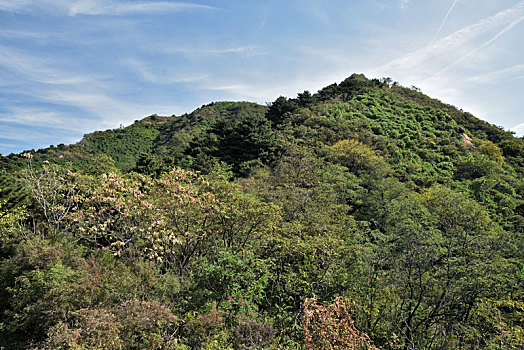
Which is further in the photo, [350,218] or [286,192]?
[286,192]

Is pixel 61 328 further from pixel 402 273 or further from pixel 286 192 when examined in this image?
pixel 286 192

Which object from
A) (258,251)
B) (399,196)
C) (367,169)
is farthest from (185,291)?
(367,169)

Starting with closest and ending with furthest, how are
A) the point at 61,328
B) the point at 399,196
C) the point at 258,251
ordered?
the point at 61,328, the point at 258,251, the point at 399,196

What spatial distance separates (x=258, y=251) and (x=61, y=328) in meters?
6.43

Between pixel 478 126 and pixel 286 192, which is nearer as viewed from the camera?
pixel 286 192

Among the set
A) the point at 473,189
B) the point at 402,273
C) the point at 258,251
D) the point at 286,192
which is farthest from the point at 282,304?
the point at 473,189

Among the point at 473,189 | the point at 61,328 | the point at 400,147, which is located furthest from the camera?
the point at 400,147

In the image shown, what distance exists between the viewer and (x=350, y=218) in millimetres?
13828

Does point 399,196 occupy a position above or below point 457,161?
below

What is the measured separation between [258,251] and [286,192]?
236 inches

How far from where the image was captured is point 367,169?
83.5 feet

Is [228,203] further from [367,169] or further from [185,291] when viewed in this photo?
[367,169]

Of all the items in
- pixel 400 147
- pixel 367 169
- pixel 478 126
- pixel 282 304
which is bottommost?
pixel 282 304

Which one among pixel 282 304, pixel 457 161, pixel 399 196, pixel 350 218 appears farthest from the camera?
pixel 457 161
